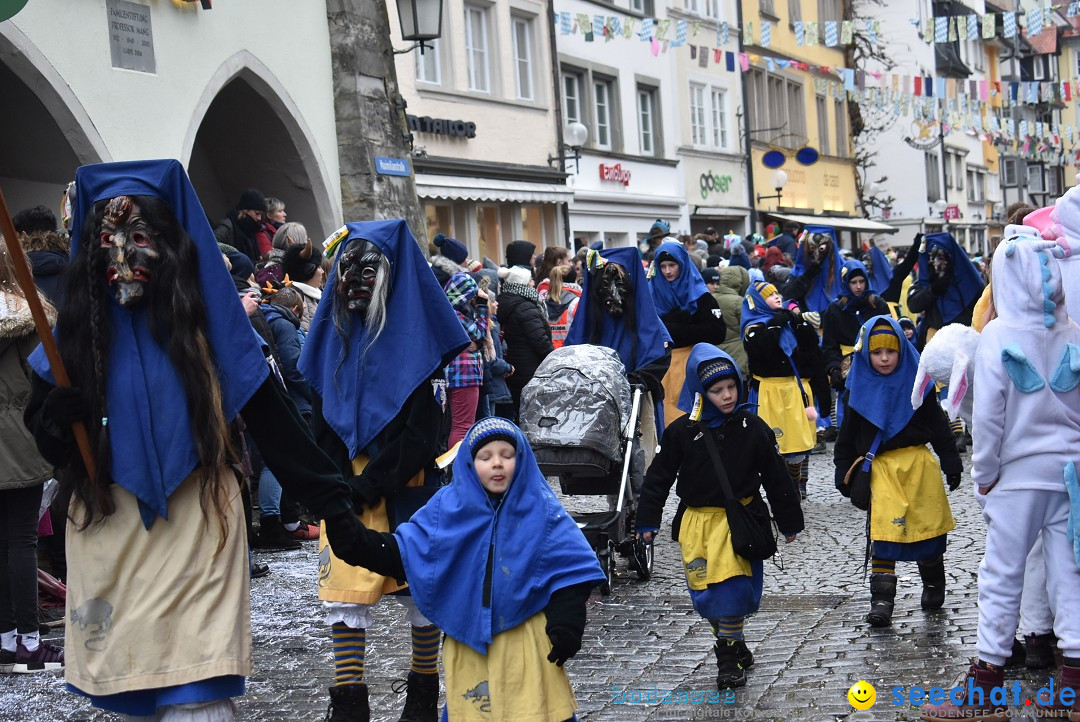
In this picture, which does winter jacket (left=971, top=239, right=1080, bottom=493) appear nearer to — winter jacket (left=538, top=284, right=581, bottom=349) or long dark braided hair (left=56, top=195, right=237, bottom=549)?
long dark braided hair (left=56, top=195, right=237, bottom=549)

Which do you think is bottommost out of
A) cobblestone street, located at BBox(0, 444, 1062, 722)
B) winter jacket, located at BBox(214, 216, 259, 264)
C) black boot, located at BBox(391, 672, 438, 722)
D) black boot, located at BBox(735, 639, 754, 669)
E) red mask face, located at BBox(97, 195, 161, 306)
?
cobblestone street, located at BBox(0, 444, 1062, 722)

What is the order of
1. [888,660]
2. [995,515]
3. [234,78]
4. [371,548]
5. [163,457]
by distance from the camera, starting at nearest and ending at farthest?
[163,457]
[371,548]
[995,515]
[888,660]
[234,78]

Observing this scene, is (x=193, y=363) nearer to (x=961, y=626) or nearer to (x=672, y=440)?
(x=672, y=440)

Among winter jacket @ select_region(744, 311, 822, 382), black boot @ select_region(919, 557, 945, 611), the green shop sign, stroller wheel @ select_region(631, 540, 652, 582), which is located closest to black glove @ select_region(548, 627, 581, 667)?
black boot @ select_region(919, 557, 945, 611)

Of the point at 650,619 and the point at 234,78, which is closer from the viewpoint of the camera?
the point at 650,619

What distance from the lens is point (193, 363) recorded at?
421 cm

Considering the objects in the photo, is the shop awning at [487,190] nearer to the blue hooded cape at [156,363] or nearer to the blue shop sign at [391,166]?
the blue shop sign at [391,166]

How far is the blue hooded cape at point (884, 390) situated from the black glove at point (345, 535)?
3797mm

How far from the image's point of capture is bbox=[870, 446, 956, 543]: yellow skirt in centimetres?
736

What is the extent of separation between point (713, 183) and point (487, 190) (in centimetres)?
1194

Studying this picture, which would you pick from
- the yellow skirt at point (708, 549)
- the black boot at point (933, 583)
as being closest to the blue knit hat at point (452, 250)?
the black boot at point (933, 583)

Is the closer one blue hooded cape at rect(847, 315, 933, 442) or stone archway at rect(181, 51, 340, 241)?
blue hooded cape at rect(847, 315, 933, 442)

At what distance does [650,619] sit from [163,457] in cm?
409

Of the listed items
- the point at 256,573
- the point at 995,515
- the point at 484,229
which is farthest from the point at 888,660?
the point at 484,229
